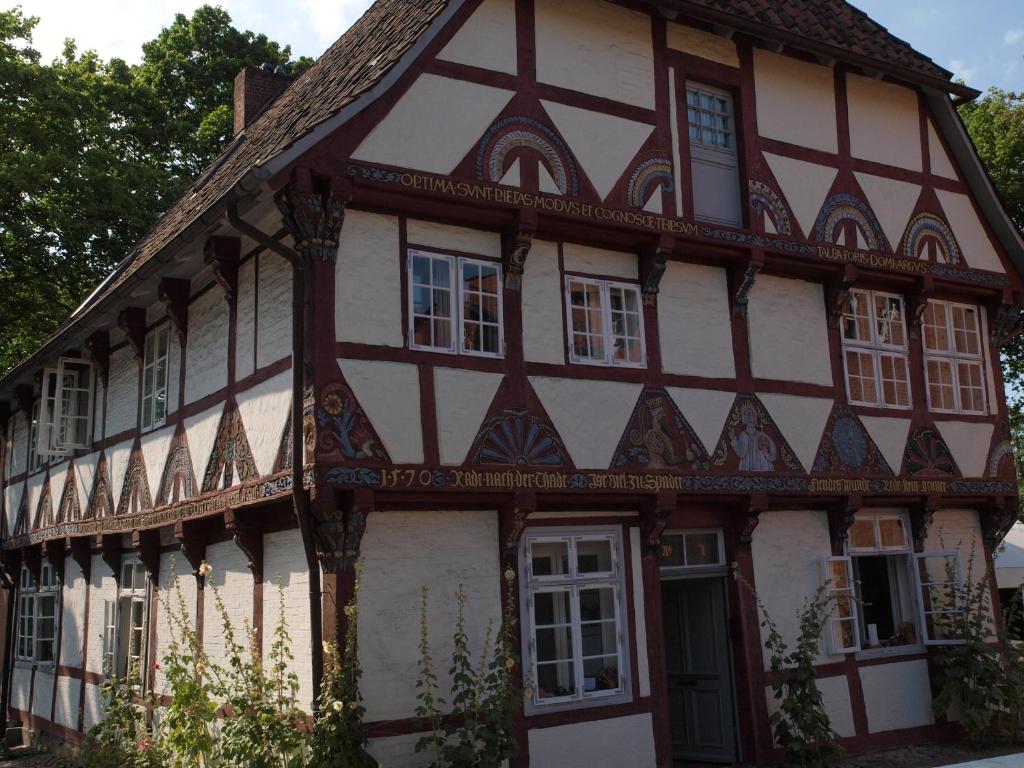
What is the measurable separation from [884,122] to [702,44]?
3246 mm

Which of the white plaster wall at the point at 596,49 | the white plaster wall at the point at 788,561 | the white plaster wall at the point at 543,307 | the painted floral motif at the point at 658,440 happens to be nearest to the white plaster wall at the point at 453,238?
the white plaster wall at the point at 543,307

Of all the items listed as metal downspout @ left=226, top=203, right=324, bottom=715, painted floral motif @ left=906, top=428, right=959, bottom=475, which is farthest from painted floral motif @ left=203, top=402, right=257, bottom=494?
painted floral motif @ left=906, top=428, right=959, bottom=475

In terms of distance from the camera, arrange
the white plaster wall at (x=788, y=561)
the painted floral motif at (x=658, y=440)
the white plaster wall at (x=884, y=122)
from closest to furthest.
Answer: the painted floral motif at (x=658, y=440) → the white plaster wall at (x=788, y=561) → the white plaster wall at (x=884, y=122)

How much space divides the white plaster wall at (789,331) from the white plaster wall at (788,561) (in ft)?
5.75

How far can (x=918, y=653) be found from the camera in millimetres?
13789

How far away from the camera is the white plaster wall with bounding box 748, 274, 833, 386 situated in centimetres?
1311

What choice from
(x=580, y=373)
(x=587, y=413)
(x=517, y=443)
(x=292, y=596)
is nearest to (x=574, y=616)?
(x=517, y=443)

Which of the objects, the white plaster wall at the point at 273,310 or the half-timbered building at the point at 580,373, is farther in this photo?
the white plaster wall at the point at 273,310

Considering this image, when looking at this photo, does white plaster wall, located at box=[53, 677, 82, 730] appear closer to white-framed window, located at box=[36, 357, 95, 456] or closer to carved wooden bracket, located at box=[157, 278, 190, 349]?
white-framed window, located at box=[36, 357, 95, 456]

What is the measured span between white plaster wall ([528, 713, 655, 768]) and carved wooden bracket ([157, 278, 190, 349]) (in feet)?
20.9

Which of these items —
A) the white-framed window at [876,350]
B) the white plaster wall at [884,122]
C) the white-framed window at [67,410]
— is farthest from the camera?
the white-framed window at [67,410]

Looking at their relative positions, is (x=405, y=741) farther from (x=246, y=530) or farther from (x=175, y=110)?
(x=175, y=110)

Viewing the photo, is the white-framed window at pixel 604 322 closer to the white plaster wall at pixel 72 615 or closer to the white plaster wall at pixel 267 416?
the white plaster wall at pixel 267 416

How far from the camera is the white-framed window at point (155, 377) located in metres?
13.7
